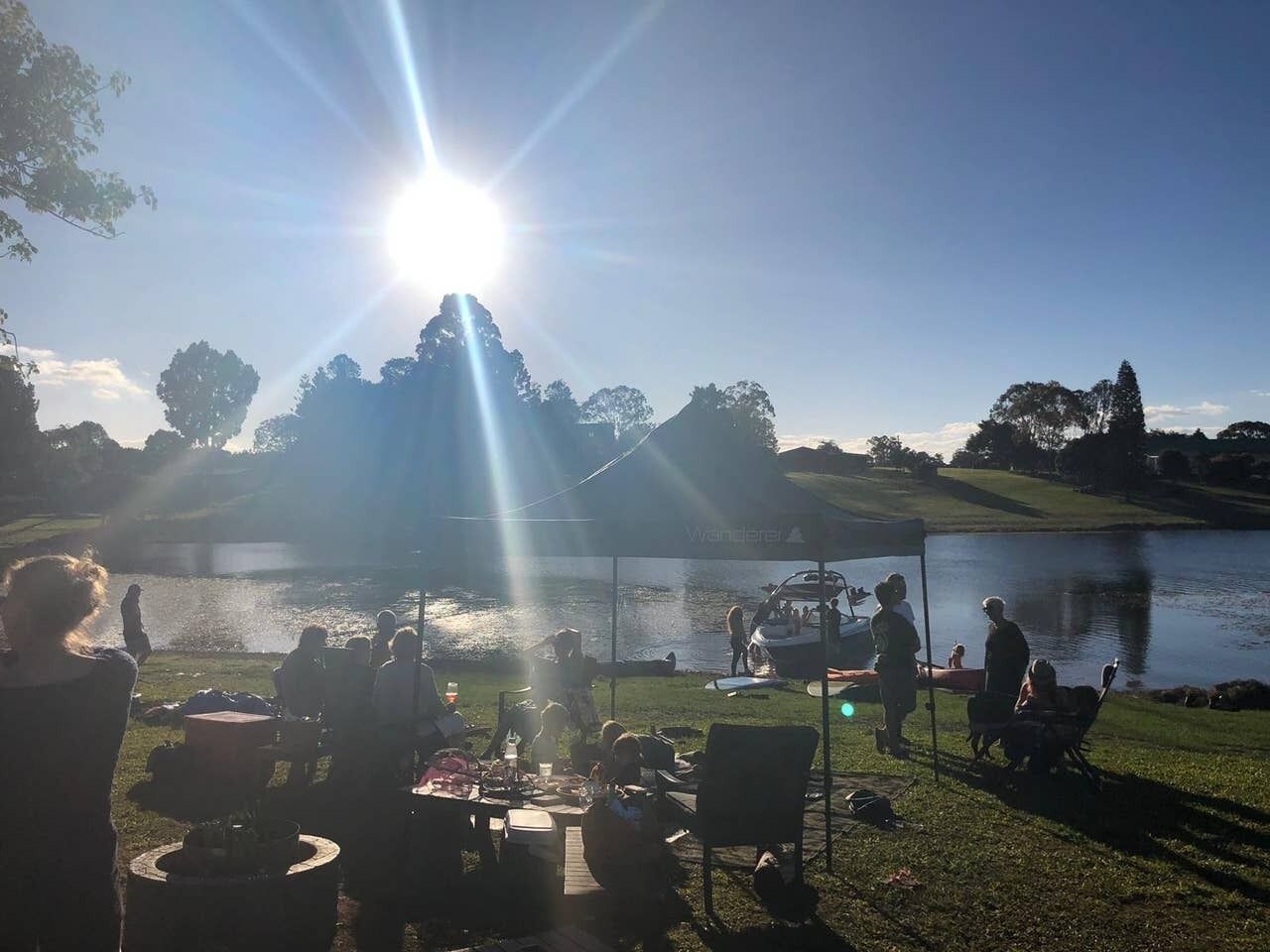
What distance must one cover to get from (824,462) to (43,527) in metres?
103

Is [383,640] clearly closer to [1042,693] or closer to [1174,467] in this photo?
[1042,693]

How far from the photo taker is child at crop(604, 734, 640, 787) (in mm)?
7301

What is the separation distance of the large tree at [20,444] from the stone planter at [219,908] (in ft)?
176

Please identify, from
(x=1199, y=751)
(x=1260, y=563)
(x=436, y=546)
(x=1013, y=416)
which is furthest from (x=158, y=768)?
(x=1013, y=416)

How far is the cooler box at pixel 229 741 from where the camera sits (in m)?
7.26

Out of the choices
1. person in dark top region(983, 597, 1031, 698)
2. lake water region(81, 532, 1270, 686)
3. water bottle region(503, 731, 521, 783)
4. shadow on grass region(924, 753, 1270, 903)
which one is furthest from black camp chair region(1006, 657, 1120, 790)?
lake water region(81, 532, 1270, 686)

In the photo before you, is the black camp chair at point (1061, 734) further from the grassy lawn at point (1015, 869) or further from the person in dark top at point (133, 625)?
the person in dark top at point (133, 625)

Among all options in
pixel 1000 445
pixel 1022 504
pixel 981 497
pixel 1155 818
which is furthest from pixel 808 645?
pixel 1000 445

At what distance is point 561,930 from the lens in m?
5.73

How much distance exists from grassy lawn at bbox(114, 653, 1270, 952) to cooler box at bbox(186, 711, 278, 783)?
0.64m

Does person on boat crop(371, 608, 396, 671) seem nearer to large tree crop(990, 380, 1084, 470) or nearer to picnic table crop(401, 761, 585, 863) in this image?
picnic table crop(401, 761, 585, 863)

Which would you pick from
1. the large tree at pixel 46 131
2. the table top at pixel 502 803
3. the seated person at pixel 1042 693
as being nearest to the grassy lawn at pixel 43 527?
the large tree at pixel 46 131

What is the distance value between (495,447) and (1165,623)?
177ft

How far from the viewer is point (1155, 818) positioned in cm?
812
